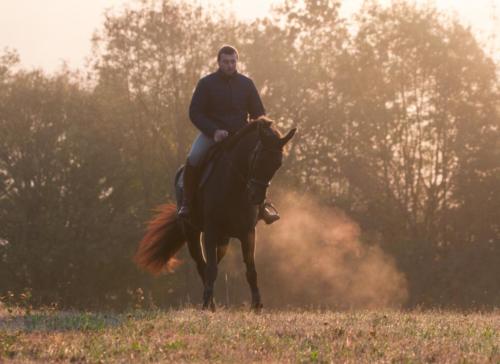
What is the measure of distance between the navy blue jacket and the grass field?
3319mm

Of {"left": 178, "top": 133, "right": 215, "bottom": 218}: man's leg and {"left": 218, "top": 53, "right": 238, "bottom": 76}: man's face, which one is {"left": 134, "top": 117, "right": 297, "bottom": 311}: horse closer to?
{"left": 178, "top": 133, "right": 215, "bottom": 218}: man's leg

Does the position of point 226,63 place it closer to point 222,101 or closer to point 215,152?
point 222,101

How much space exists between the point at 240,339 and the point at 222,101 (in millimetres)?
5547

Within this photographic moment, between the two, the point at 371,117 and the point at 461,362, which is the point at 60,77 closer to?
the point at 371,117

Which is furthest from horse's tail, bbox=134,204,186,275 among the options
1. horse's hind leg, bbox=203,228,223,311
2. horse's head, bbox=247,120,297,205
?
horse's head, bbox=247,120,297,205

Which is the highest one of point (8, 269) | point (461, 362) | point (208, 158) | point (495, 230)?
point (495, 230)

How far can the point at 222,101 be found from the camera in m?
16.5

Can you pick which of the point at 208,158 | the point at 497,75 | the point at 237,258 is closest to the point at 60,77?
the point at 237,258

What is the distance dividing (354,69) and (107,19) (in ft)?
42.7

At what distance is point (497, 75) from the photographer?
51.2 meters

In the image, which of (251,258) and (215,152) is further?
(251,258)

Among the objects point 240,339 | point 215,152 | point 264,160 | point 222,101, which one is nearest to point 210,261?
point 215,152

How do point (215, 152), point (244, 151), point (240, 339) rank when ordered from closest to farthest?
point (240, 339) < point (244, 151) < point (215, 152)

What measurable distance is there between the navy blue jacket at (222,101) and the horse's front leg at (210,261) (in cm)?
167
